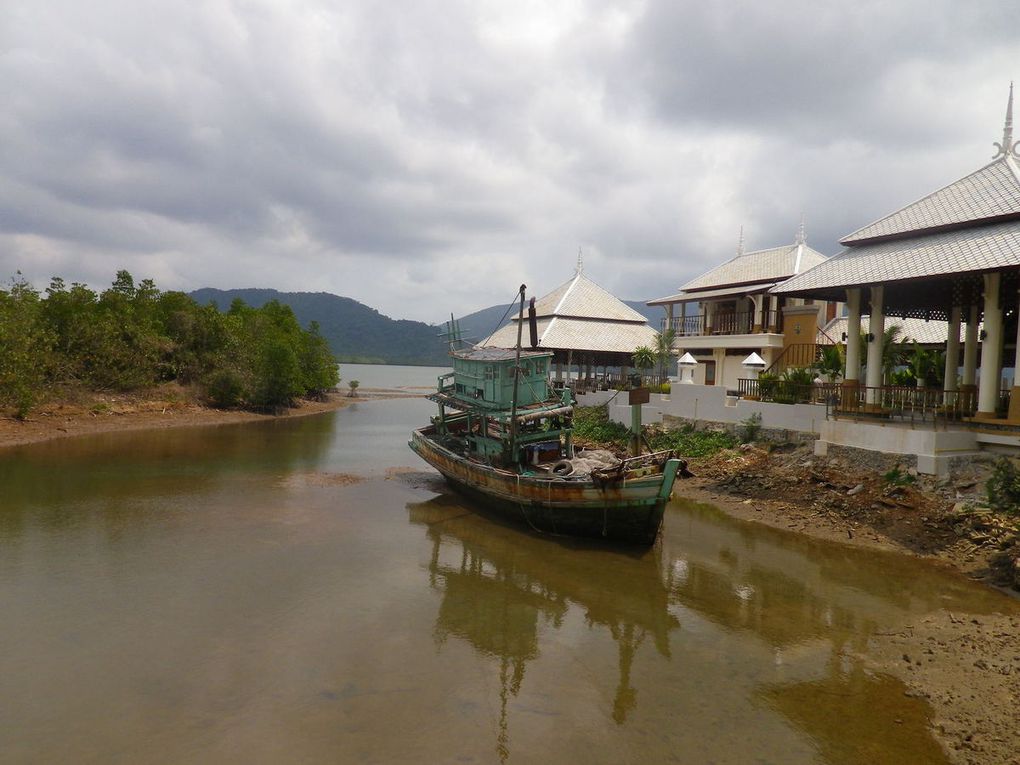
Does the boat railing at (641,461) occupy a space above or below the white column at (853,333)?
below

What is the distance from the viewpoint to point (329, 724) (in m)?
6.96

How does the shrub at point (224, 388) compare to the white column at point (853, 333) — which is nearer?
the white column at point (853, 333)

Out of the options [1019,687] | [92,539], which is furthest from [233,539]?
[1019,687]

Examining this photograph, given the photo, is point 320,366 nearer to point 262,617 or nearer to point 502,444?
point 502,444

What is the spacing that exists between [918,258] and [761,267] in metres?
14.9

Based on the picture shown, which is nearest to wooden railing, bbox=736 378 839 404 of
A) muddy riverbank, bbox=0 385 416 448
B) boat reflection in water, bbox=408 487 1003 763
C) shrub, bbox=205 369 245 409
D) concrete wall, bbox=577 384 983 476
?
concrete wall, bbox=577 384 983 476

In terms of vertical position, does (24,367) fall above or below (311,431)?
above

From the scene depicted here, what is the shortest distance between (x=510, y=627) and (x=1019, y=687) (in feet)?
22.2

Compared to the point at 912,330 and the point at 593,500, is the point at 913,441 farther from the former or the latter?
the point at 912,330

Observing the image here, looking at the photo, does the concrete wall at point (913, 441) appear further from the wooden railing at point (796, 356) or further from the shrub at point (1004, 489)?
the wooden railing at point (796, 356)

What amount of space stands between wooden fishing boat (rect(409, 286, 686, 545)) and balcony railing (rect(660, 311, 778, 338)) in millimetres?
14279

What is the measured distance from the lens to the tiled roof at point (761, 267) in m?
28.2

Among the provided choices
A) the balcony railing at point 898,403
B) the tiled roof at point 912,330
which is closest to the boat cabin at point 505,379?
the balcony railing at point 898,403

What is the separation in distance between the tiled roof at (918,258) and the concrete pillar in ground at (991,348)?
0.79 meters
